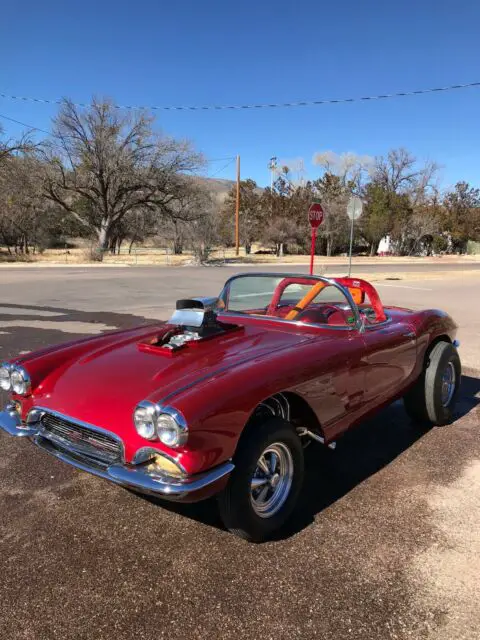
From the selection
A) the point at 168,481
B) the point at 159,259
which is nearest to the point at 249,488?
the point at 168,481

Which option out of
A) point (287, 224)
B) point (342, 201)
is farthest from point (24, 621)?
point (342, 201)

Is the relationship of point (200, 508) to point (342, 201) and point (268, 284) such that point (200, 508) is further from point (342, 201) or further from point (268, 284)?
point (342, 201)

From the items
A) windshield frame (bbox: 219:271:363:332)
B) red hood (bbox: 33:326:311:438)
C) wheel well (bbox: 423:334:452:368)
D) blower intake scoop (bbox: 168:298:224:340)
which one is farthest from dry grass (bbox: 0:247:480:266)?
red hood (bbox: 33:326:311:438)

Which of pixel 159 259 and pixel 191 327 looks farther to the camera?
pixel 159 259

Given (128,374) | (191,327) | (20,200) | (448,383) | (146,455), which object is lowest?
(448,383)

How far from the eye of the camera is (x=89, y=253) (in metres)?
34.3

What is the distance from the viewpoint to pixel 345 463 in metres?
3.65

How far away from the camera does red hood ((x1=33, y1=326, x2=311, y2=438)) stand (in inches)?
99.8

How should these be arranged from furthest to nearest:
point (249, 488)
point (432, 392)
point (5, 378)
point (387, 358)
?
point (432, 392), point (387, 358), point (5, 378), point (249, 488)

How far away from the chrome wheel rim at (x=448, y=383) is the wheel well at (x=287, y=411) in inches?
75.0

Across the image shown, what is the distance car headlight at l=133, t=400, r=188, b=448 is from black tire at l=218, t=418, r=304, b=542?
382 mm

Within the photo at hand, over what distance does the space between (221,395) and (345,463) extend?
65.4 inches

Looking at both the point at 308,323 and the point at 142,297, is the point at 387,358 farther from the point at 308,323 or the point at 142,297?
the point at 142,297

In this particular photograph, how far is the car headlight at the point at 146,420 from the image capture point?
7.61 ft
